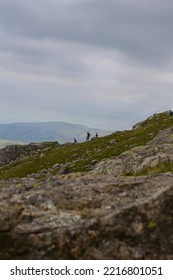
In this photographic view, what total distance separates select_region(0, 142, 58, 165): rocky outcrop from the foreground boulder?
9300 centimetres

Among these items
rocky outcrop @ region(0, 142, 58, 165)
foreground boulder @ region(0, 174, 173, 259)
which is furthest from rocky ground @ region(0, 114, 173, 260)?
rocky outcrop @ region(0, 142, 58, 165)

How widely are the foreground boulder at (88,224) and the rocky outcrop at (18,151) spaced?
305ft

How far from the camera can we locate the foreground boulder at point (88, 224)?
42.8ft

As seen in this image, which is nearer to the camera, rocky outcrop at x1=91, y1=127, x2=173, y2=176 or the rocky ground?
the rocky ground

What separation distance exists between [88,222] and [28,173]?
5456cm

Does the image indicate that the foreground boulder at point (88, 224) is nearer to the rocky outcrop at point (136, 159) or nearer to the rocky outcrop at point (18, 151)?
the rocky outcrop at point (136, 159)

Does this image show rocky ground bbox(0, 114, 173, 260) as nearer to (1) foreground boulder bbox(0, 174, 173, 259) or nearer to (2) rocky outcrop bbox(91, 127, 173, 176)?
(1) foreground boulder bbox(0, 174, 173, 259)

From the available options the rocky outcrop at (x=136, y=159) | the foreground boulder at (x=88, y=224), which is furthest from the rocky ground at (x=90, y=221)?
the rocky outcrop at (x=136, y=159)

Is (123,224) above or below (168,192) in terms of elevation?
below

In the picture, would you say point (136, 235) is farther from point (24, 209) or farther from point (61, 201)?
point (24, 209)

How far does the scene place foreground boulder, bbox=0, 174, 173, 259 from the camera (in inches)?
514

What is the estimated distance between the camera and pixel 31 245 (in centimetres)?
1323
